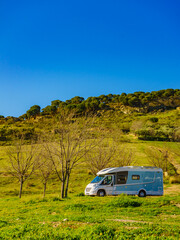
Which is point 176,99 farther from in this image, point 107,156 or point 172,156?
point 107,156

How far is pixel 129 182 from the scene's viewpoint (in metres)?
22.3

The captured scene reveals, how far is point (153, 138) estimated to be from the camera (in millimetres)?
73500

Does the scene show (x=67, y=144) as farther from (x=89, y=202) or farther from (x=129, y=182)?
(x=129, y=182)

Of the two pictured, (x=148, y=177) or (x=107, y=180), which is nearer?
(x=107, y=180)

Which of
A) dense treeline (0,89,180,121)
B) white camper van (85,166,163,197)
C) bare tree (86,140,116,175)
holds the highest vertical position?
dense treeline (0,89,180,121)

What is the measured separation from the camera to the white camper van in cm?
2192

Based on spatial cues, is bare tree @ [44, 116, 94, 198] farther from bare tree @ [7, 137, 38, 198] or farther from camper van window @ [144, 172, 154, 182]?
bare tree @ [7, 137, 38, 198]

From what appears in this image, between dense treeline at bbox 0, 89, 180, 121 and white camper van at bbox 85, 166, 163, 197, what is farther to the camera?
dense treeline at bbox 0, 89, 180, 121

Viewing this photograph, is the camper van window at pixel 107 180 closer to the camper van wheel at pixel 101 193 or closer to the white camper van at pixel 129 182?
the white camper van at pixel 129 182

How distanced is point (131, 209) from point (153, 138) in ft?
206

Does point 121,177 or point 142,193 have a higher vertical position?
point 121,177

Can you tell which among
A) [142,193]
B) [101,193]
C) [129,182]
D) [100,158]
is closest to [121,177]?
[129,182]

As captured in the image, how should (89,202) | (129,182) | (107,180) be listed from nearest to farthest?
(89,202) < (107,180) < (129,182)

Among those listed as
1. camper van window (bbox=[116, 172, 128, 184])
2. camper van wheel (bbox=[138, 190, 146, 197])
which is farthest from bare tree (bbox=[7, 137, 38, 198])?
camper van wheel (bbox=[138, 190, 146, 197])
